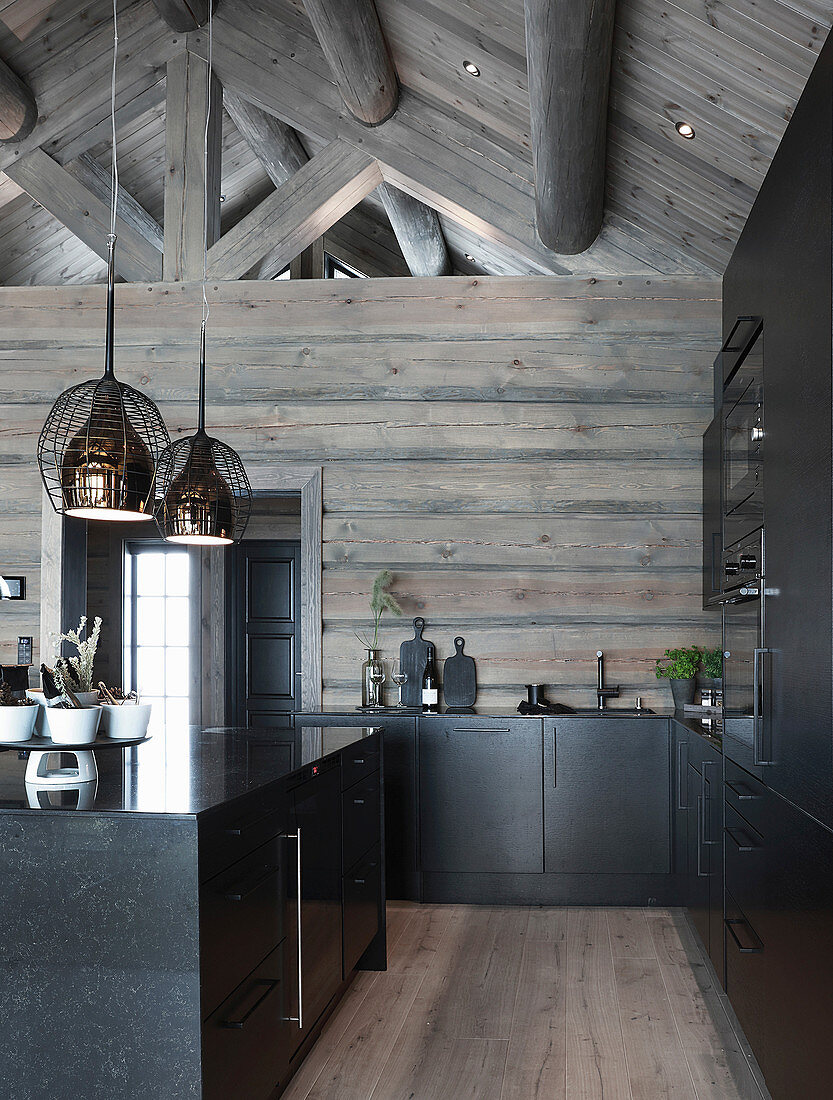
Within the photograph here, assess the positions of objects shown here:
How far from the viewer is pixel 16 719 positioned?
8.13 ft

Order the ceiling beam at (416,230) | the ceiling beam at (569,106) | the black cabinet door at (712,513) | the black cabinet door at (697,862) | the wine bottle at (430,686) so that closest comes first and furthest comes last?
the ceiling beam at (569,106)
the black cabinet door at (697,862)
the black cabinet door at (712,513)
the wine bottle at (430,686)
the ceiling beam at (416,230)

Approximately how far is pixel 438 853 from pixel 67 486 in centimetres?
275

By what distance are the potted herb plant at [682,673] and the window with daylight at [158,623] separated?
4.65 metres

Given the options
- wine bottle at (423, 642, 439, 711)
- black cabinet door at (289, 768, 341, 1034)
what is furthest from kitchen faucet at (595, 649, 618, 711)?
black cabinet door at (289, 768, 341, 1034)

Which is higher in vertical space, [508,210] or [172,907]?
[508,210]

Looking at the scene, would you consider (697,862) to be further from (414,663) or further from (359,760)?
(414,663)

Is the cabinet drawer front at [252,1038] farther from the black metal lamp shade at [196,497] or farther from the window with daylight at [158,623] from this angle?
the window with daylight at [158,623]

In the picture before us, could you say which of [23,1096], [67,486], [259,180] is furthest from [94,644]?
[259,180]

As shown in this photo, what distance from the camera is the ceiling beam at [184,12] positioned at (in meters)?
4.96

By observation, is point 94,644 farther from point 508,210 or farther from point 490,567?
point 508,210

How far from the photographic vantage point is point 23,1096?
2.00m

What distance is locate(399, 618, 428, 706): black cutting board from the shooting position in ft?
16.1

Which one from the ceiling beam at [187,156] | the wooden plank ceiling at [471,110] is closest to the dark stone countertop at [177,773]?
the wooden plank ceiling at [471,110]

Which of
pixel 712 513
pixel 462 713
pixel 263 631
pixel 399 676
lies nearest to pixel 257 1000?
pixel 462 713
